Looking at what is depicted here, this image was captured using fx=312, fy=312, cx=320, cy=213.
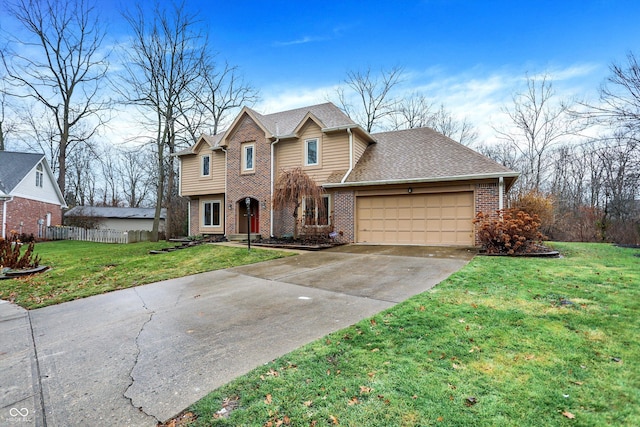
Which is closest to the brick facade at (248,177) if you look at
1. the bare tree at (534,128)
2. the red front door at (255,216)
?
the red front door at (255,216)

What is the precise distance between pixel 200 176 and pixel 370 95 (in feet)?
54.4

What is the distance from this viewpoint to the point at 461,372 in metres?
2.87

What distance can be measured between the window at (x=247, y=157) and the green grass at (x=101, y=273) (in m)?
5.72

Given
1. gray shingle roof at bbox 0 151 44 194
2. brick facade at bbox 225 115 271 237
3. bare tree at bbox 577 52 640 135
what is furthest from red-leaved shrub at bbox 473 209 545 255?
gray shingle roof at bbox 0 151 44 194

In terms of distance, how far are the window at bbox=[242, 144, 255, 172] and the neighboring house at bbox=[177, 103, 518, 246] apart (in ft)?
0.17

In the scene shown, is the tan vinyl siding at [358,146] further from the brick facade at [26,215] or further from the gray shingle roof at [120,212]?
the gray shingle roof at [120,212]

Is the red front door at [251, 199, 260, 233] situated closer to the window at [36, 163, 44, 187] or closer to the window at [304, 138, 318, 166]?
the window at [304, 138, 318, 166]

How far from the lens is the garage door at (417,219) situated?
40.1 feet

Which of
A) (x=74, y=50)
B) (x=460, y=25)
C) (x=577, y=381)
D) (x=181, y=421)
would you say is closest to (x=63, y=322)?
(x=181, y=421)

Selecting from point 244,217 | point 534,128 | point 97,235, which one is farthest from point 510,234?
point 97,235

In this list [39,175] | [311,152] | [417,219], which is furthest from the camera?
[39,175]

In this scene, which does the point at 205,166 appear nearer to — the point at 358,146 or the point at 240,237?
the point at 240,237

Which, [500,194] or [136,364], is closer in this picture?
[136,364]

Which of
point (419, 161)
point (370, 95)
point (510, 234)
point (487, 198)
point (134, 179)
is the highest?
point (370, 95)
